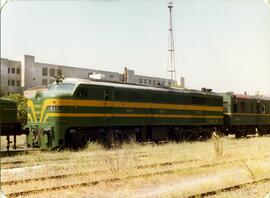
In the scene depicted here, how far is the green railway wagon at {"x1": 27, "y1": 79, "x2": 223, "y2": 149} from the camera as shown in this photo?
57.5ft

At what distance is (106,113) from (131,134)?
2.32 m

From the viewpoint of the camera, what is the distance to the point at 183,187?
10305 millimetres

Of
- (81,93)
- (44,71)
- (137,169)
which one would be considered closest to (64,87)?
(81,93)

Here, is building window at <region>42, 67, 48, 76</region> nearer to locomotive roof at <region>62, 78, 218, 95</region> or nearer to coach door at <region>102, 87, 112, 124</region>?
locomotive roof at <region>62, 78, 218, 95</region>

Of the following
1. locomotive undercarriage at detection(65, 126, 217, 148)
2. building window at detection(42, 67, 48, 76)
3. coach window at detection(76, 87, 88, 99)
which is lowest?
locomotive undercarriage at detection(65, 126, 217, 148)

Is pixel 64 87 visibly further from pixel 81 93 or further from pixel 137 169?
pixel 137 169

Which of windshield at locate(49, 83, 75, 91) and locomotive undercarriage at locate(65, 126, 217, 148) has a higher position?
windshield at locate(49, 83, 75, 91)

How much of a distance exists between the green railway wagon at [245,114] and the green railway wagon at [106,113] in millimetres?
4403

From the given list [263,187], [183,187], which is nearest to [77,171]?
[183,187]

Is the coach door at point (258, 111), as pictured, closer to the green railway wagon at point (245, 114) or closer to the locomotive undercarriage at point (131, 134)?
the green railway wagon at point (245, 114)

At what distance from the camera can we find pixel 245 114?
2984 cm

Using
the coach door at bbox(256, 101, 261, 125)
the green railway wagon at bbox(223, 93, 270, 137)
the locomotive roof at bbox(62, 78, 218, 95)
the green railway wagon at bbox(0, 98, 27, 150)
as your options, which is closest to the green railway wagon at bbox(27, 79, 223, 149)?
the locomotive roof at bbox(62, 78, 218, 95)

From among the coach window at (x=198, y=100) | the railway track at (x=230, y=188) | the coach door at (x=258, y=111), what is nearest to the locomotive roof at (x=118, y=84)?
the coach window at (x=198, y=100)

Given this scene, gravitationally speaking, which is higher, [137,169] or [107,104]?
[107,104]
